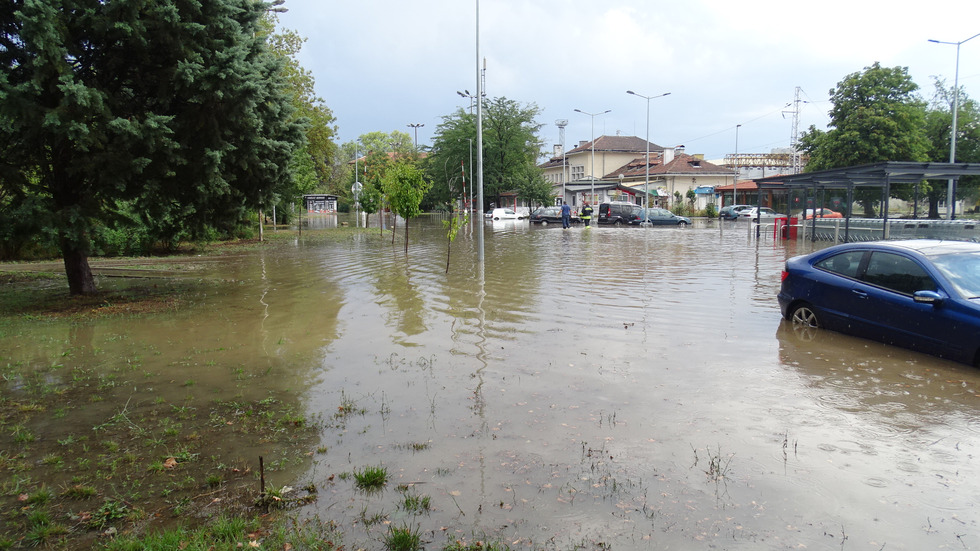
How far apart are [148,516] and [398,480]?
160cm

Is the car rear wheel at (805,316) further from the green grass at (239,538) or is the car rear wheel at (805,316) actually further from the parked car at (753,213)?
the parked car at (753,213)

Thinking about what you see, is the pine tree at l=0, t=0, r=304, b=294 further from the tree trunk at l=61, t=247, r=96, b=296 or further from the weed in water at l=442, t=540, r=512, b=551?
the weed in water at l=442, t=540, r=512, b=551

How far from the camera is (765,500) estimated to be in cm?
419

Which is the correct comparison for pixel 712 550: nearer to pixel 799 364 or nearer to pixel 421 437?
pixel 421 437

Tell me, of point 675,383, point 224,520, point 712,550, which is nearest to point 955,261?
point 675,383

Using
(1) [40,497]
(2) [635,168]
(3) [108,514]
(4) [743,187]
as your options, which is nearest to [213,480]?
(3) [108,514]

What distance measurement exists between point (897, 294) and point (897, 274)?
0.29 meters

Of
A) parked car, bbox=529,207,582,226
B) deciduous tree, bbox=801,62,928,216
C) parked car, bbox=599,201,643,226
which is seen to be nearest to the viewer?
deciduous tree, bbox=801,62,928,216

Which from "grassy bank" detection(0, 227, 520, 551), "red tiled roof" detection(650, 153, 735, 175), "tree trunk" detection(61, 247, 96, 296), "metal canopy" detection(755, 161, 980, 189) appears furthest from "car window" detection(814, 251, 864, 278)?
"red tiled roof" detection(650, 153, 735, 175)

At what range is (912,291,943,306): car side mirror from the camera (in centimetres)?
731

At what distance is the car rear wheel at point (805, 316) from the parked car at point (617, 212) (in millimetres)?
41356

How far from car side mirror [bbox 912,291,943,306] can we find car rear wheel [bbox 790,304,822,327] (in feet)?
6.24

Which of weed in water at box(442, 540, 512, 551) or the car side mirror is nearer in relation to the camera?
weed in water at box(442, 540, 512, 551)

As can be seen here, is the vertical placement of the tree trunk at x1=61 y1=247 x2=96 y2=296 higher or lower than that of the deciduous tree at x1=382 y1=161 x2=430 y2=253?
lower
